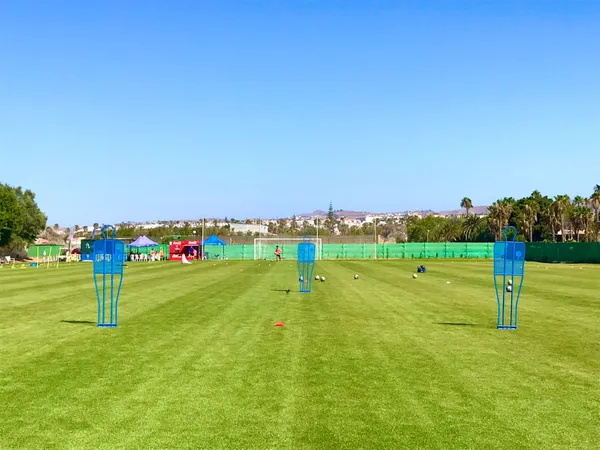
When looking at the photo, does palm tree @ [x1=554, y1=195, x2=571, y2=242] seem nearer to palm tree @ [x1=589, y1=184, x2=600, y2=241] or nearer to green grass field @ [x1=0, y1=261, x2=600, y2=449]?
palm tree @ [x1=589, y1=184, x2=600, y2=241]

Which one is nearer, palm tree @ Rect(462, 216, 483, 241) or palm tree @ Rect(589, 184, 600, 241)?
palm tree @ Rect(589, 184, 600, 241)

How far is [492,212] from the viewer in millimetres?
117250

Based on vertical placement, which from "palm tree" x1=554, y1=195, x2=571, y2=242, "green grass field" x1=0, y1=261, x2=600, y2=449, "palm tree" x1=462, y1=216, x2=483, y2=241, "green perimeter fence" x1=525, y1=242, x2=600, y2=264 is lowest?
"green grass field" x1=0, y1=261, x2=600, y2=449

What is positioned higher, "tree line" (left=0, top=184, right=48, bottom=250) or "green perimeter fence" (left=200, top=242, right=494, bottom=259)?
"tree line" (left=0, top=184, right=48, bottom=250)

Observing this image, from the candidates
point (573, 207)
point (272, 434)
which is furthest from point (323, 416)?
point (573, 207)

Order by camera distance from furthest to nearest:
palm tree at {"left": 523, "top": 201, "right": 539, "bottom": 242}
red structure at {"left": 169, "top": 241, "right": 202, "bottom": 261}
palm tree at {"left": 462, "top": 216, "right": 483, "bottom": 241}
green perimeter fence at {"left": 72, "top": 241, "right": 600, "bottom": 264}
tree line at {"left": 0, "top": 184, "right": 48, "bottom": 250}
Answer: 1. palm tree at {"left": 462, "top": 216, "right": 483, "bottom": 241}
2. palm tree at {"left": 523, "top": 201, "right": 539, "bottom": 242}
3. green perimeter fence at {"left": 72, "top": 241, "right": 600, "bottom": 264}
4. red structure at {"left": 169, "top": 241, "right": 202, "bottom": 261}
5. tree line at {"left": 0, "top": 184, "right": 48, "bottom": 250}

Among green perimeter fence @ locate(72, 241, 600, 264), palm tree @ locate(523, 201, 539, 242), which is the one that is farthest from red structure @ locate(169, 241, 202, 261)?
palm tree @ locate(523, 201, 539, 242)

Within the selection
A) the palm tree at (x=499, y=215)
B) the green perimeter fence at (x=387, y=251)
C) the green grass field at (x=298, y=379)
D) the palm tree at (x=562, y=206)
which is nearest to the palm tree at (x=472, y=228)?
the palm tree at (x=499, y=215)

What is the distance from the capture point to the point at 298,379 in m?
8.80

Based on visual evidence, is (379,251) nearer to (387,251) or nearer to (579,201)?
(387,251)

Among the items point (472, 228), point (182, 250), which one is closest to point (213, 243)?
point (182, 250)

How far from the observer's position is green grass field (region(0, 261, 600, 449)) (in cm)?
641

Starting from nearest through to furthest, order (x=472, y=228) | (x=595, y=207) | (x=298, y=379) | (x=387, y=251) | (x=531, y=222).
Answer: (x=298, y=379), (x=387, y=251), (x=595, y=207), (x=531, y=222), (x=472, y=228)

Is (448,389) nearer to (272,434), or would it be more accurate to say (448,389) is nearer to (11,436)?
(272,434)
